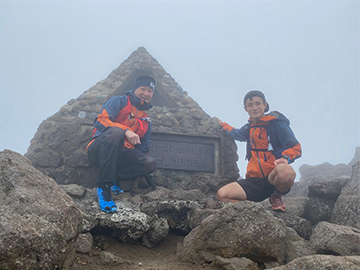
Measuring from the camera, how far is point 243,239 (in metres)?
3.08

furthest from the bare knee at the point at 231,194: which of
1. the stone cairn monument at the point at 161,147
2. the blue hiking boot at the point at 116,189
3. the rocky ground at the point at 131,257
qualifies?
the blue hiking boot at the point at 116,189

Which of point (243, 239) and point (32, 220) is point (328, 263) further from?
point (32, 220)

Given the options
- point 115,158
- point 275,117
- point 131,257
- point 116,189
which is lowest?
point 131,257

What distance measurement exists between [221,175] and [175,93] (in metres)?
2.41

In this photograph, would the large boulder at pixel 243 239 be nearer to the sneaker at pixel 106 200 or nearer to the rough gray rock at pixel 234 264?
the rough gray rock at pixel 234 264

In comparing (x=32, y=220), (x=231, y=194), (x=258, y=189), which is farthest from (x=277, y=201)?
(x=32, y=220)

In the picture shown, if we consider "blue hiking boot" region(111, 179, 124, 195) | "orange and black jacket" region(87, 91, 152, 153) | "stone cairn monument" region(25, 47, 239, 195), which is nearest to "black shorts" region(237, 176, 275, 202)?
"stone cairn monument" region(25, 47, 239, 195)

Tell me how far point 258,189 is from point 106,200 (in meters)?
2.43

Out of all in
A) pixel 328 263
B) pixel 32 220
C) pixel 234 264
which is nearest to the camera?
pixel 328 263

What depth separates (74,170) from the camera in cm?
568

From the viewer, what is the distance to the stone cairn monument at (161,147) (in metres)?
5.69

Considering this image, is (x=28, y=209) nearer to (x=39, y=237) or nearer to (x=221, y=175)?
(x=39, y=237)

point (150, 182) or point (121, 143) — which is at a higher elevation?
point (121, 143)

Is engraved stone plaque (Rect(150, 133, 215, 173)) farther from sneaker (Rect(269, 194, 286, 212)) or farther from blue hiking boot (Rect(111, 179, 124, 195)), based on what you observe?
sneaker (Rect(269, 194, 286, 212))
